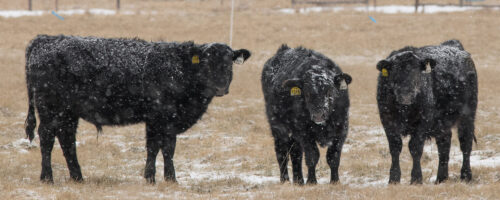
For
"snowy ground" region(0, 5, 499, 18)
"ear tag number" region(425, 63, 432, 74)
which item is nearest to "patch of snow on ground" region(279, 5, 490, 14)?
"snowy ground" region(0, 5, 499, 18)

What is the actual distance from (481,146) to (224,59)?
6.11 m

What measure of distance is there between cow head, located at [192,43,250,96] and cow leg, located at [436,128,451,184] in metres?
3.55

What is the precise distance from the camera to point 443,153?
10031mm

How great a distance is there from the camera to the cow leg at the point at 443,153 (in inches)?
389

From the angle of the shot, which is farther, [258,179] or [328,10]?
[328,10]

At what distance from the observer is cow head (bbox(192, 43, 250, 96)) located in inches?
386

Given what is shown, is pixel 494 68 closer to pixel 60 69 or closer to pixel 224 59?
pixel 224 59

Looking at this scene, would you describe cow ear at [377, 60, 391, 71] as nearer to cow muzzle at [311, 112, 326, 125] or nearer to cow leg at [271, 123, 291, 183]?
cow muzzle at [311, 112, 326, 125]

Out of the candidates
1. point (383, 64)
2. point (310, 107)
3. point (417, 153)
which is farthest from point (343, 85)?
point (417, 153)

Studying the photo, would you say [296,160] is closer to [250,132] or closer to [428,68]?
[428,68]

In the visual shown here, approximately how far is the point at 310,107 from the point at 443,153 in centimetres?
276

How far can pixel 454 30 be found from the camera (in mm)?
32812

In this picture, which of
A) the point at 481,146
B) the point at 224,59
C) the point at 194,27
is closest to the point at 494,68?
the point at 481,146

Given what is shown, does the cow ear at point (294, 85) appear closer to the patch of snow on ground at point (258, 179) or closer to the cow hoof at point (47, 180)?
the patch of snow on ground at point (258, 179)
